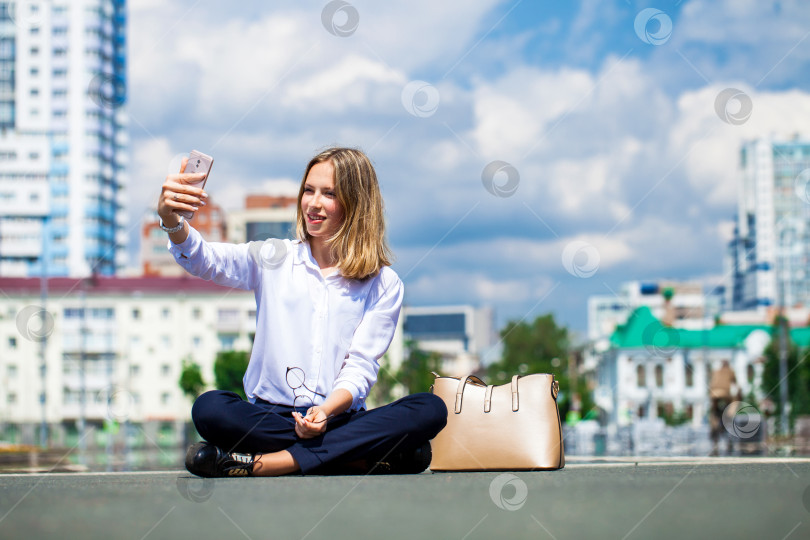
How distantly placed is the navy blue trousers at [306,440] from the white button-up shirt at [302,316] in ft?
0.41

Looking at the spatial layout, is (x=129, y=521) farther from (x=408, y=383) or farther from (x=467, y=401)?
(x=408, y=383)

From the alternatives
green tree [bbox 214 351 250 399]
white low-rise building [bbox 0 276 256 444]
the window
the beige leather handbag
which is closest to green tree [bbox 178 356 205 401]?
green tree [bbox 214 351 250 399]

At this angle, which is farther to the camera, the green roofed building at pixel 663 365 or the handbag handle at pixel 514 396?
the green roofed building at pixel 663 365

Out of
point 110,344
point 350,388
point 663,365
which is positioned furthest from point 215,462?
point 663,365

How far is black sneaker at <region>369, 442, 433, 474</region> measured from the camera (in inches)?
153

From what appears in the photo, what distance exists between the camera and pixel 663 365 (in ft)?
316

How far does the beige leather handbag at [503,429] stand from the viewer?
4215 millimetres

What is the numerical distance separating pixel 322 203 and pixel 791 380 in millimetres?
45460

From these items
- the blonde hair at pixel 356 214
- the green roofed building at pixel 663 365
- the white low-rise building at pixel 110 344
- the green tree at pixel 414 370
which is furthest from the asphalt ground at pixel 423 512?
the green roofed building at pixel 663 365

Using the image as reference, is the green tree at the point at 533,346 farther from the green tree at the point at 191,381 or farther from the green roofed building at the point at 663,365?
the green tree at the point at 191,381

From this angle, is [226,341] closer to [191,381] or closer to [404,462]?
[191,381]

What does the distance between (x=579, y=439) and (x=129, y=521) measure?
97.4 ft

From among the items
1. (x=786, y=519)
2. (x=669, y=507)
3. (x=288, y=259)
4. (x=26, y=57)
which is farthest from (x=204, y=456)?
(x=26, y=57)

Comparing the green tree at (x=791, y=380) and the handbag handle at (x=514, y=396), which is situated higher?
the handbag handle at (x=514, y=396)
